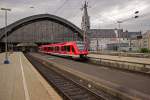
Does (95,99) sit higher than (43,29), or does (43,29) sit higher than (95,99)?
(43,29)

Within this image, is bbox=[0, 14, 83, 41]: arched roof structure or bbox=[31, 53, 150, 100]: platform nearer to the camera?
bbox=[31, 53, 150, 100]: platform

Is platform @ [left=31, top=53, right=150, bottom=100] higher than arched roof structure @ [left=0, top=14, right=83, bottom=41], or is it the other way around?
arched roof structure @ [left=0, top=14, right=83, bottom=41]

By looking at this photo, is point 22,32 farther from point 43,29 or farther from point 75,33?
point 75,33

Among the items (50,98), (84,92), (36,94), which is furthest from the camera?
(84,92)

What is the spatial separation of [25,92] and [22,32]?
13916 cm

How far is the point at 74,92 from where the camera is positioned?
13.6 m

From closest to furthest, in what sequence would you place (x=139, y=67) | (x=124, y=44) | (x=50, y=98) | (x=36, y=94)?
(x=50, y=98)
(x=36, y=94)
(x=139, y=67)
(x=124, y=44)

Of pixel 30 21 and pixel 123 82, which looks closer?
pixel 123 82

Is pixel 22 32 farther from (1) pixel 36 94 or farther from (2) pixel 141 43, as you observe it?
(1) pixel 36 94

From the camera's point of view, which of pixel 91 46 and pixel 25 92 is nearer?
pixel 25 92

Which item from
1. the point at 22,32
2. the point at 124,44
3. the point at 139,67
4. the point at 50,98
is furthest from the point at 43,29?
the point at 50,98

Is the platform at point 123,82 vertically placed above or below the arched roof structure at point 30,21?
below

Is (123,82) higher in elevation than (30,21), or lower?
lower

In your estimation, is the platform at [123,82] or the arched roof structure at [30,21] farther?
the arched roof structure at [30,21]
